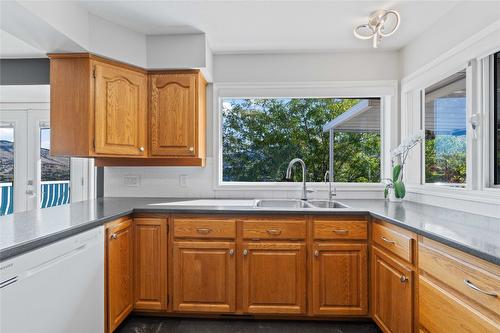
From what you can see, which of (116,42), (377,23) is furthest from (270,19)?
(116,42)

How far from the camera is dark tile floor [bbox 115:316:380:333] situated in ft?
6.62

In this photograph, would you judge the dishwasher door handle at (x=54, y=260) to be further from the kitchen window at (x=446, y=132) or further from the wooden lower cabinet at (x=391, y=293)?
the kitchen window at (x=446, y=132)

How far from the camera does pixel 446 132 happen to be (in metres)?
Answer: 2.15

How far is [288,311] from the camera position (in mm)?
2035

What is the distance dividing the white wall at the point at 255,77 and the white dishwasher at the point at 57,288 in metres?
1.13

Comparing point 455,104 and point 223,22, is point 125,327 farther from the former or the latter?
point 455,104

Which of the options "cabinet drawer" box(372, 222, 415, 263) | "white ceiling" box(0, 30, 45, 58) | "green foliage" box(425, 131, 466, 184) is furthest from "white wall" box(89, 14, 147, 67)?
"green foliage" box(425, 131, 466, 184)

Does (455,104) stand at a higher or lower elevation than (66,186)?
higher

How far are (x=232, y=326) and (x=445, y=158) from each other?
81.3 inches

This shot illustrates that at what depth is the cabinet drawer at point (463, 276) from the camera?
98 cm

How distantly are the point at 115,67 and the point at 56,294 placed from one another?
1746 millimetres

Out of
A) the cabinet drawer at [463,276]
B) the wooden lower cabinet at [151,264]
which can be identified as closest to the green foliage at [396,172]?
the cabinet drawer at [463,276]

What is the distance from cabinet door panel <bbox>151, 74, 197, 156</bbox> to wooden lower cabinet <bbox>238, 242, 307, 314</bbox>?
A: 104cm

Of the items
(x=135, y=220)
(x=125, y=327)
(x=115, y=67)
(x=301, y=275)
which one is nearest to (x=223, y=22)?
(x=115, y=67)
